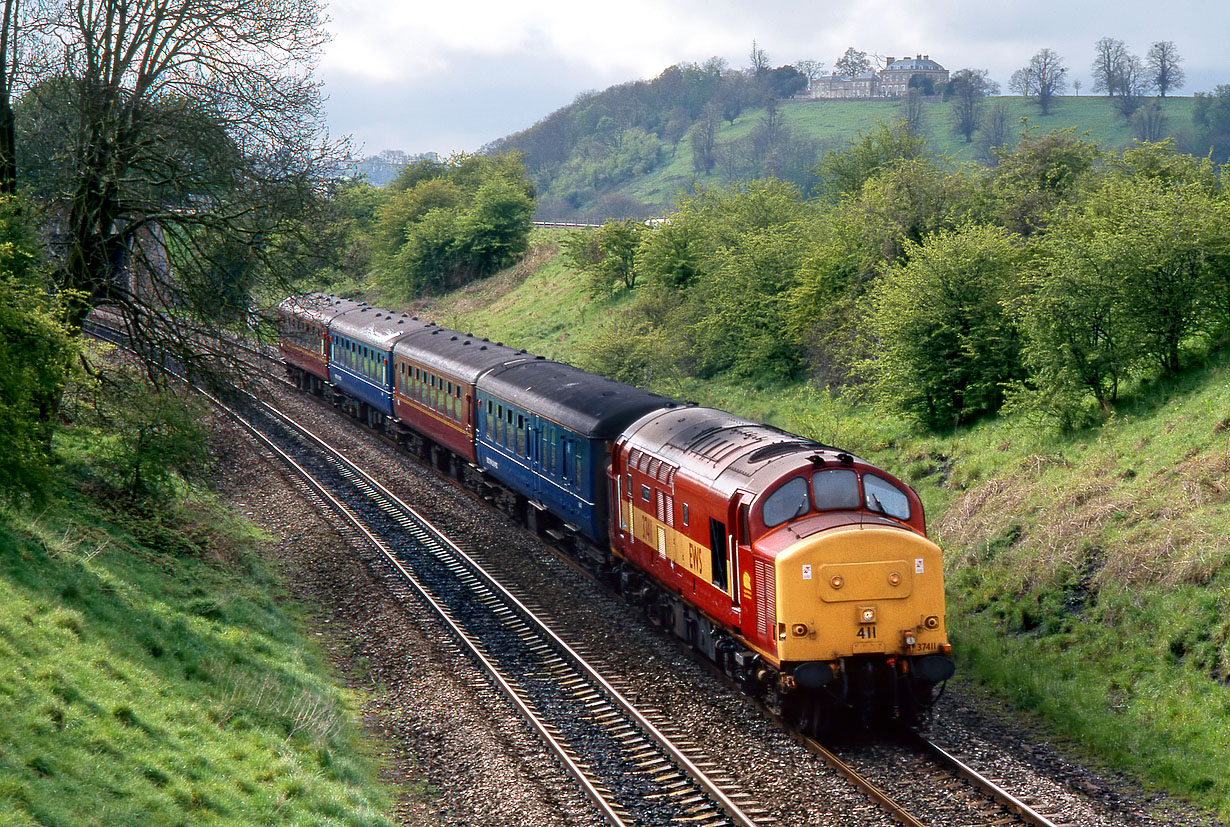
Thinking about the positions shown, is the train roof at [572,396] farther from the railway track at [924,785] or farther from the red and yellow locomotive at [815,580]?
the railway track at [924,785]

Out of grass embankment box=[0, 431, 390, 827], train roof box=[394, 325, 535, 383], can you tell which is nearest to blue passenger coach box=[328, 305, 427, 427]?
train roof box=[394, 325, 535, 383]

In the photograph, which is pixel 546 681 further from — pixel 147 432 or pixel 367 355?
pixel 367 355

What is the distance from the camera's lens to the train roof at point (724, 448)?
13.9 metres

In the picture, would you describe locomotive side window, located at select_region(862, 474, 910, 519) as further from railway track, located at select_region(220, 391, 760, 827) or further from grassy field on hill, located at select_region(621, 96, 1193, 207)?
grassy field on hill, located at select_region(621, 96, 1193, 207)

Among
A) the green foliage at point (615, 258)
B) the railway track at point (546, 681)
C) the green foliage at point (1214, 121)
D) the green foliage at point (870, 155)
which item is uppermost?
the green foliage at point (1214, 121)

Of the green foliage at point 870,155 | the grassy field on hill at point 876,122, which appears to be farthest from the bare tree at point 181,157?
the grassy field on hill at point 876,122

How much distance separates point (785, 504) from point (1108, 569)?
18.3ft

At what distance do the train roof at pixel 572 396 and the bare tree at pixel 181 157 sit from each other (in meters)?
5.44

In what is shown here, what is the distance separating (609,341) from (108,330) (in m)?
19.4

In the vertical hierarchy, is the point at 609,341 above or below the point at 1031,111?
below

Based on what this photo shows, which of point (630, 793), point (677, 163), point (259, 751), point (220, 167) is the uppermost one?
point (677, 163)

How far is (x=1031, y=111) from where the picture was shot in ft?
454

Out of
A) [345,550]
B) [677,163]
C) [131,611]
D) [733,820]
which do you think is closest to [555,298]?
[345,550]

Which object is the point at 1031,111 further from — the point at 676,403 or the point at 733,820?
the point at 733,820
